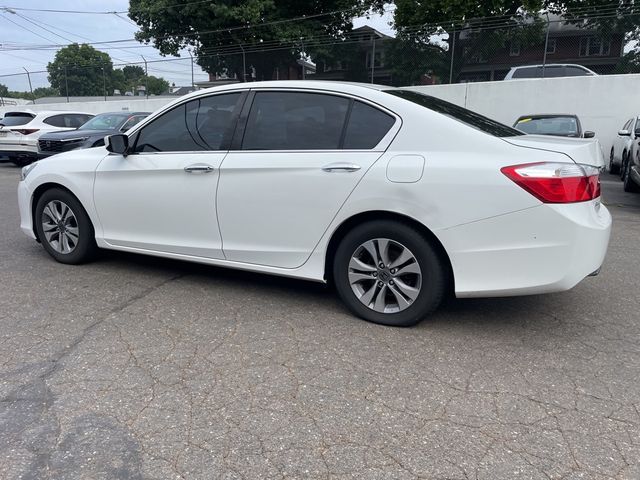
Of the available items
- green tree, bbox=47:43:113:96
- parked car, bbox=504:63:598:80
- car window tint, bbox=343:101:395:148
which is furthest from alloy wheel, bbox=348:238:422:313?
green tree, bbox=47:43:113:96

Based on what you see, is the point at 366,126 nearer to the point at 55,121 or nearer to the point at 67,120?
the point at 55,121

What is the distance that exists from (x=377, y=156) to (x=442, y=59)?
15.1 m

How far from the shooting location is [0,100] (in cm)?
3553

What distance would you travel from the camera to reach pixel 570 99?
14984mm

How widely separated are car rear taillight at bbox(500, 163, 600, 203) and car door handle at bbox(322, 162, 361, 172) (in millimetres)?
926

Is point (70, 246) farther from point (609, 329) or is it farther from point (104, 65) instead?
point (104, 65)

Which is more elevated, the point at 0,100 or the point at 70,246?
the point at 0,100

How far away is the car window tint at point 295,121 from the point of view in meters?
3.73

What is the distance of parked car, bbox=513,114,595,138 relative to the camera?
1131 cm

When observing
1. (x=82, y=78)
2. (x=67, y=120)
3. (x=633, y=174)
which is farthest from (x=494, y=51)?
(x=82, y=78)

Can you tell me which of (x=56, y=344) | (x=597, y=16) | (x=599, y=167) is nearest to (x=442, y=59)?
(x=597, y=16)

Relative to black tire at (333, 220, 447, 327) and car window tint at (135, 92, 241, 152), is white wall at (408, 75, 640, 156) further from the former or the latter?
black tire at (333, 220, 447, 327)

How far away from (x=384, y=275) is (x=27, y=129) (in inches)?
539

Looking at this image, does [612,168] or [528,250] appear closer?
[528,250]
